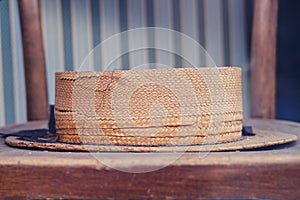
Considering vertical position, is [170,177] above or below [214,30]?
below

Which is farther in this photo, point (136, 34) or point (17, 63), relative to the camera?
point (136, 34)

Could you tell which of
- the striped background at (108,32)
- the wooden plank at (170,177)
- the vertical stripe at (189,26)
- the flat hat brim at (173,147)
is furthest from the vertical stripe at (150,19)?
the wooden plank at (170,177)

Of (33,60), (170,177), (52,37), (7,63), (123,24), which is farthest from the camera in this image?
(123,24)

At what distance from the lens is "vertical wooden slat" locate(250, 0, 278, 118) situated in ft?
4.28

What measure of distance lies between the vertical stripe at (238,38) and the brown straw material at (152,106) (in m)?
1.19

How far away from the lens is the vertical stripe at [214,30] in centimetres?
176

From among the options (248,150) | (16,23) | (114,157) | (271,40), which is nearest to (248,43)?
(271,40)

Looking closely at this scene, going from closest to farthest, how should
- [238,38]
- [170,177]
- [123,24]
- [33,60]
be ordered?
[170,177] → [33,60] → [123,24] → [238,38]

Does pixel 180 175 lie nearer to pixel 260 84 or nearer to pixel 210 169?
pixel 210 169

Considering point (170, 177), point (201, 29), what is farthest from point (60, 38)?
point (170, 177)

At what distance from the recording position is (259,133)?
72cm

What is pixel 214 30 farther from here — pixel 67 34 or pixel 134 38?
pixel 67 34

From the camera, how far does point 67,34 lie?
1.59 meters

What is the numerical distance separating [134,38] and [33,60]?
0.52 m
